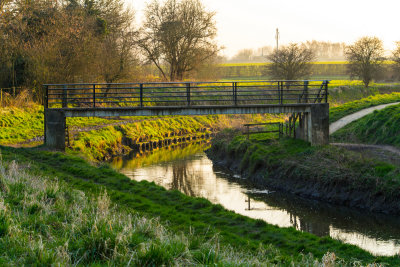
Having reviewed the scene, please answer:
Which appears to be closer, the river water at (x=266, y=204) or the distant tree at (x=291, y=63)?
the river water at (x=266, y=204)

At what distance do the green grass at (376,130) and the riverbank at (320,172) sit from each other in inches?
97.0

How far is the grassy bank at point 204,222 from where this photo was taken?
402 inches

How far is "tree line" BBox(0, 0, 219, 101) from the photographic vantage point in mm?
33366

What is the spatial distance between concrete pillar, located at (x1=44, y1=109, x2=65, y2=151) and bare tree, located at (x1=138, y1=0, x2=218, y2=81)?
2959 centimetres

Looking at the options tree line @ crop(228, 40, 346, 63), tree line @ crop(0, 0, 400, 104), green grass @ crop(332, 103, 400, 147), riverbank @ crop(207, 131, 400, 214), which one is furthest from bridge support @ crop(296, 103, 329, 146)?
tree line @ crop(228, 40, 346, 63)

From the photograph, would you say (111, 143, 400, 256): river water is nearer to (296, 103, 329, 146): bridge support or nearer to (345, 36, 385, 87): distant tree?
(296, 103, 329, 146): bridge support

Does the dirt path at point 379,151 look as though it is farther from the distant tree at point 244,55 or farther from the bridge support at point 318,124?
the distant tree at point 244,55

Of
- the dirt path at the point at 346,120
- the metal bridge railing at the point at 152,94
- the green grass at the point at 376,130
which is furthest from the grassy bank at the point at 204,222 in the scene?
the dirt path at the point at 346,120

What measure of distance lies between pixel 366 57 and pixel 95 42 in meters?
29.1

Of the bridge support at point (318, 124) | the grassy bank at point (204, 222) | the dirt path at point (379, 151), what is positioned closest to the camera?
the grassy bank at point (204, 222)

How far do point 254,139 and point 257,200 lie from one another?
869 centimetres

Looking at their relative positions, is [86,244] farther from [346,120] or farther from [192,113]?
[346,120]

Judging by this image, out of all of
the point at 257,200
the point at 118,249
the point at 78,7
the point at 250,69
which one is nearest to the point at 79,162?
the point at 257,200

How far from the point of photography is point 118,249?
7.22 meters
